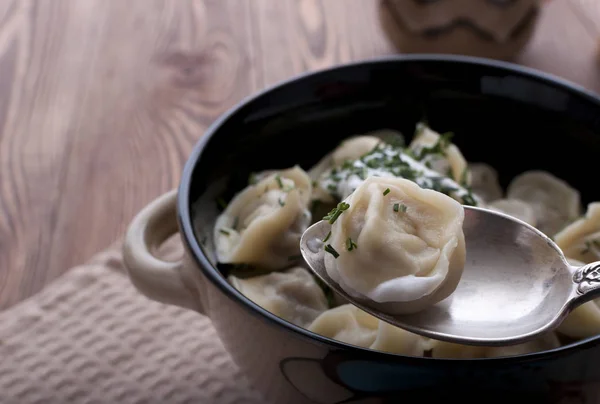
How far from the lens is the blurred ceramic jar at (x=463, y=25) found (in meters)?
2.04

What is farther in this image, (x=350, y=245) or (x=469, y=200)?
(x=469, y=200)

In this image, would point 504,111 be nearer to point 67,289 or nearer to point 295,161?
point 295,161

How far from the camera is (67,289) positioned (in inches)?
59.3

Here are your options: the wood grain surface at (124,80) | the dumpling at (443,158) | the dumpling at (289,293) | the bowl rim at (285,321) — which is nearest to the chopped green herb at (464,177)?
the dumpling at (443,158)

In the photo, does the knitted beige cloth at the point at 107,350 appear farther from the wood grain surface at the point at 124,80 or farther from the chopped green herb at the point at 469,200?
the chopped green herb at the point at 469,200

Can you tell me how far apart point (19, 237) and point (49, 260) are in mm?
112

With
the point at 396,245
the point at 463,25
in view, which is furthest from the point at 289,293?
the point at 463,25

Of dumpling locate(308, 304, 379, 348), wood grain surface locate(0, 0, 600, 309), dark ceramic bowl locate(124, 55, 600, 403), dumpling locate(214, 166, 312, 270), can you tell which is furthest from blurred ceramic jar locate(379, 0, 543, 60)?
dumpling locate(308, 304, 379, 348)

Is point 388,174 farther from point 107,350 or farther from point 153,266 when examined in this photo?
point 107,350

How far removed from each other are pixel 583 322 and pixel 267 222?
51 cm

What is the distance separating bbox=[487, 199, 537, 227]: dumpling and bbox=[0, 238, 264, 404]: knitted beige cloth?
0.54 metres

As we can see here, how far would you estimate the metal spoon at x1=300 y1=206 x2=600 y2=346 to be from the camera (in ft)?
3.15

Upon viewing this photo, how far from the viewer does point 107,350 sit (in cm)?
138

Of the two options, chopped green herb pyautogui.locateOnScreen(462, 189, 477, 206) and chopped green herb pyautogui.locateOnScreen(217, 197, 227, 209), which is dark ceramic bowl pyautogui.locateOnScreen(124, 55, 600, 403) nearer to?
chopped green herb pyautogui.locateOnScreen(217, 197, 227, 209)
